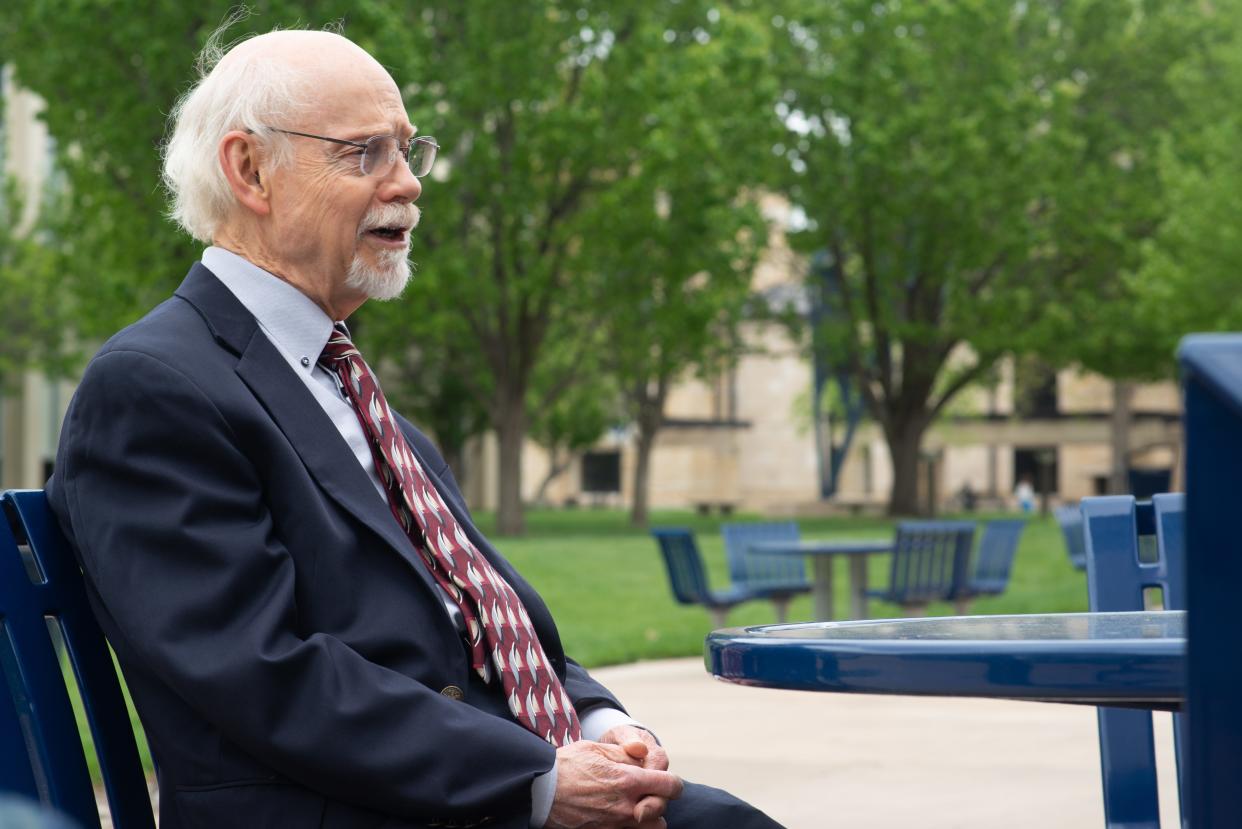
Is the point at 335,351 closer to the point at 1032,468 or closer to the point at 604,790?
the point at 604,790

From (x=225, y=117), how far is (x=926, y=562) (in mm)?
10300

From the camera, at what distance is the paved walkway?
18.9 ft

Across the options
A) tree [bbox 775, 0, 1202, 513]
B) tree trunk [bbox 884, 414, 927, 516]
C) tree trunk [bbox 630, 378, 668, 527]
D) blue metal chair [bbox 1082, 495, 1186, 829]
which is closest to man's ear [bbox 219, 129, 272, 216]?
blue metal chair [bbox 1082, 495, 1186, 829]

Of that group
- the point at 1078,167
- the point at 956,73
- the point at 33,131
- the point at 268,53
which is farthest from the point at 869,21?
the point at 268,53

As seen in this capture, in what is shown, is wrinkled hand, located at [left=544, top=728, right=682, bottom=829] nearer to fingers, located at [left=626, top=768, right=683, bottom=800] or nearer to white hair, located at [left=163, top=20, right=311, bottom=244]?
fingers, located at [left=626, top=768, right=683, bottom=800]

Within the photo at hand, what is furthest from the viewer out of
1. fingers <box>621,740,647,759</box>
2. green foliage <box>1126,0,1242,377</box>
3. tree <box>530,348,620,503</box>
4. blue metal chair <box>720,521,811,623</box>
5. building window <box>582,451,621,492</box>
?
building window <box>582,451,621,492</box>

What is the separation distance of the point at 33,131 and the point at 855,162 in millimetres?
23521

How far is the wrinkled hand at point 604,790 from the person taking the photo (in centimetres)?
235

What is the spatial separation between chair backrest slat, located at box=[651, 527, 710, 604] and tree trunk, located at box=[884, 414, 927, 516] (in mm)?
27045

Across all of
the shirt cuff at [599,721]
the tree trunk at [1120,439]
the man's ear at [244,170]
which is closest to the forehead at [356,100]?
the man's ear at [244,170]

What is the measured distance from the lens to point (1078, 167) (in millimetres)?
36062

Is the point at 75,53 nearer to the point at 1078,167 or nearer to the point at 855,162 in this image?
the point at 855,162

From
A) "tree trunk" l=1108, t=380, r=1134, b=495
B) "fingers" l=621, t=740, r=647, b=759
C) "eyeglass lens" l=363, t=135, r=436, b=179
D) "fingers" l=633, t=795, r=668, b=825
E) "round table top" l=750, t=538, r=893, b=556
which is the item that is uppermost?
"tree trunk" l=1108, t=380, r=1134, b=495

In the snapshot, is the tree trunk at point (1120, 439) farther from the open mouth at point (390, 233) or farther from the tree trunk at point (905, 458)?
the open mouth at point (390, 233)
